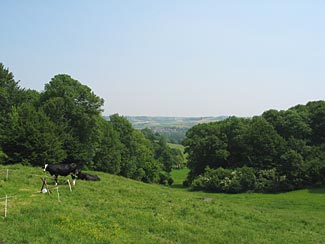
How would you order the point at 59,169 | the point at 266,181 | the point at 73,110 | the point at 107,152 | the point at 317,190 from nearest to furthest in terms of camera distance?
1. the point at 59,169
2. the point at 73,110
3. the point at 317,190
4. the point at 266,181
5. the point at 107,152

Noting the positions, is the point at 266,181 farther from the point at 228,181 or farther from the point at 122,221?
the point at 122,221

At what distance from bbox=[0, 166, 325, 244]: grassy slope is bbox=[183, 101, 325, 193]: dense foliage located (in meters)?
32.1

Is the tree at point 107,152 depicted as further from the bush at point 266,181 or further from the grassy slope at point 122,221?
the grassy slope at point 122,221

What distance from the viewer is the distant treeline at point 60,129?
3869 cm

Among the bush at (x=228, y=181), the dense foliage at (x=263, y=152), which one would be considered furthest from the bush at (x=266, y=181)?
the bush at (x=228, y=181)

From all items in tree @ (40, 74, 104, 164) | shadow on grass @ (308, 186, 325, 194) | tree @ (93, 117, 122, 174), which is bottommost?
shadow on grass @ (308, 186, 325, 194)

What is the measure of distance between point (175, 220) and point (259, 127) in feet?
156

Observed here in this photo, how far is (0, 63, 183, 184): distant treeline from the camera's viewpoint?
127ft

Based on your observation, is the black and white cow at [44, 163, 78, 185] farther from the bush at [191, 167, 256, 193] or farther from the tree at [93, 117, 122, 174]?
the bush at [191, 167, 256, 193]

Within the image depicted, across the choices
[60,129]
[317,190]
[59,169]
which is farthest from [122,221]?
[317,190]

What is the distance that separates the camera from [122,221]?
57.9ft

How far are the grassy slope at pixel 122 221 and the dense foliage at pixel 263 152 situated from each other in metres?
32.1

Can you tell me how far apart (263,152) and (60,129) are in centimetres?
3589

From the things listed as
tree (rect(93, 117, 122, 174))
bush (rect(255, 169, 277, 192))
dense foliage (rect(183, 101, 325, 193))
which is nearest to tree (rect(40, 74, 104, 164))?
tree (rect(93, 117, 122, 174))
